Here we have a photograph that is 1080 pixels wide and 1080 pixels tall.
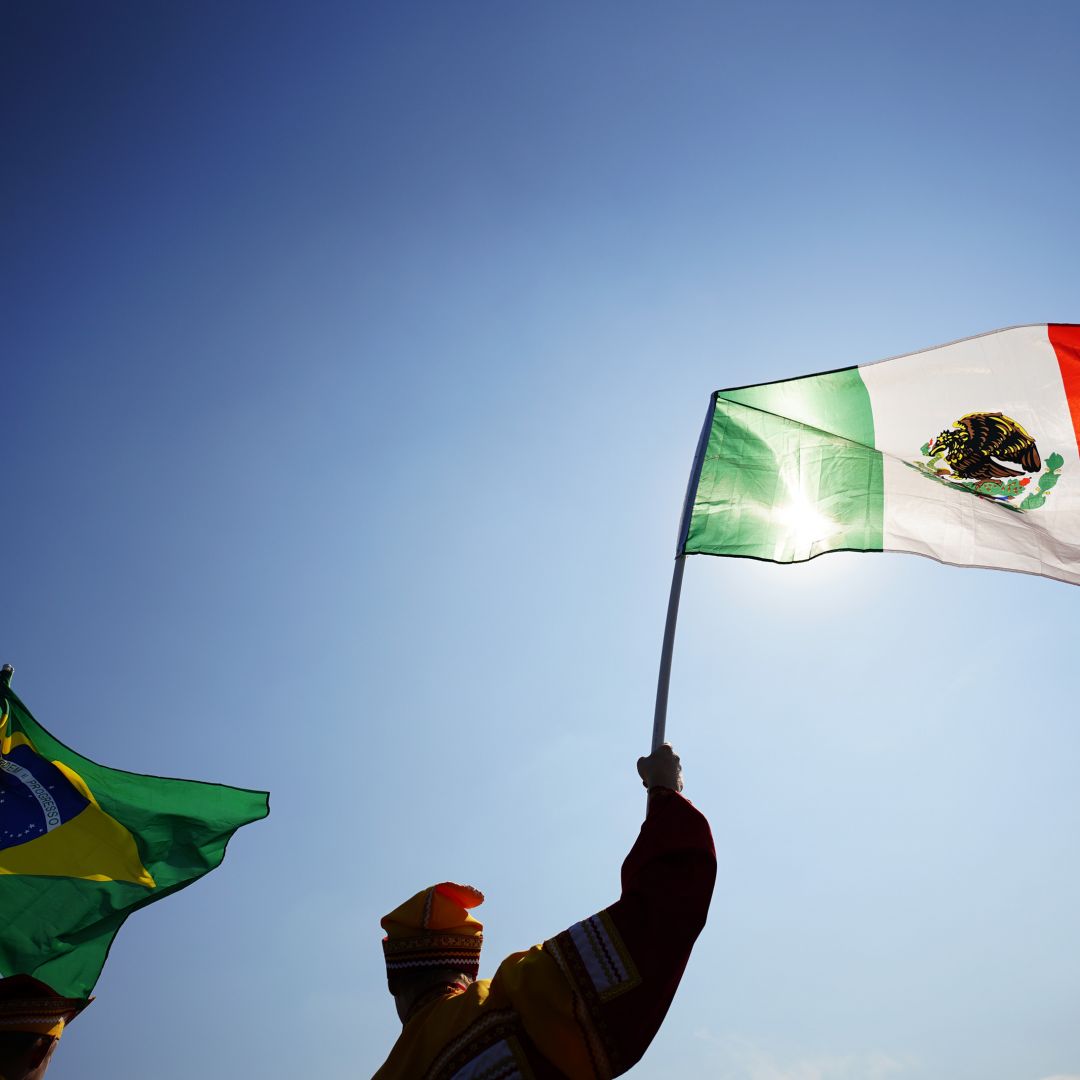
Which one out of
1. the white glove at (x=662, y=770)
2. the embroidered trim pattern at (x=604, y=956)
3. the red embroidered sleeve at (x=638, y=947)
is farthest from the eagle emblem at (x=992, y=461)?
the embroidered trim pattern at (x=604, y=956)

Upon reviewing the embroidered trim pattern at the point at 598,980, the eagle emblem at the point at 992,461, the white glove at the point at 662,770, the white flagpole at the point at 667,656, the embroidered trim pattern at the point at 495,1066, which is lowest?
the embroidered trim pattern at the point at 495,1066

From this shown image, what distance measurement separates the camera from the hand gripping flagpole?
4.90 meters

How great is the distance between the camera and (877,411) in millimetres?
8391

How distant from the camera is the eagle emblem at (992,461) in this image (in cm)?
791

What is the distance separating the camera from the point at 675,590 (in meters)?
6.19

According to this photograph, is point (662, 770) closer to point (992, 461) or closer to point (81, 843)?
point (992, 461)

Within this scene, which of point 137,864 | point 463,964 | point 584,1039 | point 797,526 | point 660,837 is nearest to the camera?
point 584,1039

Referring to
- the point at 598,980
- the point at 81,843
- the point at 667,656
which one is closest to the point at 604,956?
the point at 598,980

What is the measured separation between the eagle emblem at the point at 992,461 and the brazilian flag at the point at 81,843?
7.57 metres

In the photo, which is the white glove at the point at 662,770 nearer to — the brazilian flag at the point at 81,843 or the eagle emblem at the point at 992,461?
the eagle emblem at the point at 992,461

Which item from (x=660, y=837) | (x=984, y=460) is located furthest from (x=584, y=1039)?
(x=984, y=460)

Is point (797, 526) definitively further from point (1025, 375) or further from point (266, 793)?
point (266, 793)

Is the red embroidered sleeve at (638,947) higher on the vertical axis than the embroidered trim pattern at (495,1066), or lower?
higher

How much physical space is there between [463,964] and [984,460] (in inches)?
252
